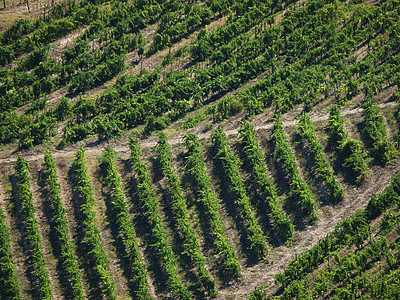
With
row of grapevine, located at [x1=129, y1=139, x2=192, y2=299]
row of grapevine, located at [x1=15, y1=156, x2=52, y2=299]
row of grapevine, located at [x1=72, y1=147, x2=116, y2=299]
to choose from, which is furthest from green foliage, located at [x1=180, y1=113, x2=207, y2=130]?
row of grapevine, located at [x1=15, y1=156, x2=52, y2=299]

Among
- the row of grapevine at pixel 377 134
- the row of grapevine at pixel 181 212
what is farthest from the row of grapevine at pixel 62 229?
the row of grapevine at pixel 377 134

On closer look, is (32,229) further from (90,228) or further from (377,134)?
(377,134)

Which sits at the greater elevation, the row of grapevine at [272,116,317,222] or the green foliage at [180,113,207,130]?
the green foliage at [180,113,207,130]

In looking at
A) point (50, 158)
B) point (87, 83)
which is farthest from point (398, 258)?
point (87, 83)

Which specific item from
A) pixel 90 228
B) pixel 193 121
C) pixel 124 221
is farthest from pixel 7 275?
pixel 193 121

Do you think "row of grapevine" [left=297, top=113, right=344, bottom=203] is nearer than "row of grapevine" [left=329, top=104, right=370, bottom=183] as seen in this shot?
Yes

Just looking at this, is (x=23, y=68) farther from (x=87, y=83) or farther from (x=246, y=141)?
(x=246, y=141)

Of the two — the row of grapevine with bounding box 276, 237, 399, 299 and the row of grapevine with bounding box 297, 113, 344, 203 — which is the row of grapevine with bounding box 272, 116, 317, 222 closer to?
the row of grapevine with bounding box 297, 113, 344, 203
